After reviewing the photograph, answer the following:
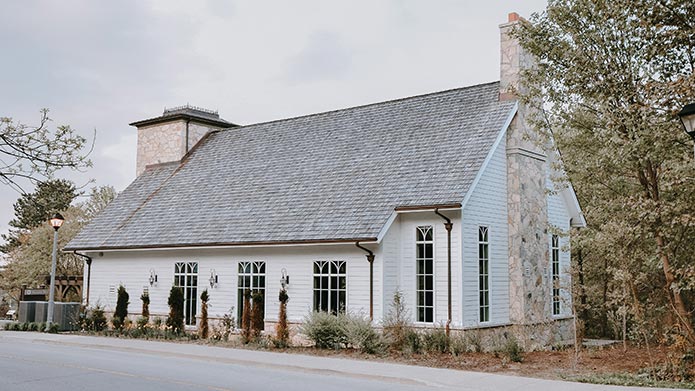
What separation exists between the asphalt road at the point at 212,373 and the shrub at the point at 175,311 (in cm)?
296

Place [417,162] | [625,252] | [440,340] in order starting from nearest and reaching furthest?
[625,252] → [440,340] → [417,162]

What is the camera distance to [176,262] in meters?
23.9

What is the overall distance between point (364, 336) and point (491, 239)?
4958 mm

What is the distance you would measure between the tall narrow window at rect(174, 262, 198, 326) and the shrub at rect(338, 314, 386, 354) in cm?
775

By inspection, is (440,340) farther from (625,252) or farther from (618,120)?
(618,120)

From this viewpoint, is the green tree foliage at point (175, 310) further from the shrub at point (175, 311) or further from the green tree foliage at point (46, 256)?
the green tree foliage at point (46, 256)

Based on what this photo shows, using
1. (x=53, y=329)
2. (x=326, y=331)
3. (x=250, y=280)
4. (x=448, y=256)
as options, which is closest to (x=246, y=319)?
(x=250, y=280)

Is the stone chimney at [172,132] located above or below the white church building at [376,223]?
above

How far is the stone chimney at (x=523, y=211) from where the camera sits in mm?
20000

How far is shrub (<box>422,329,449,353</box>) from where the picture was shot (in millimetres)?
16875

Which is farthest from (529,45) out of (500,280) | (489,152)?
(500,280)

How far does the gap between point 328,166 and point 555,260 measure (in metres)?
8.02

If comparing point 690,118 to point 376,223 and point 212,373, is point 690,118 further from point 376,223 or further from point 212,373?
point 376,223

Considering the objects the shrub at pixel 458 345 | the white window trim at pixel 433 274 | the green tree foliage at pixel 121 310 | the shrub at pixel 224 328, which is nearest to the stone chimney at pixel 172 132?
the green tree foliage at pixel 121 310
